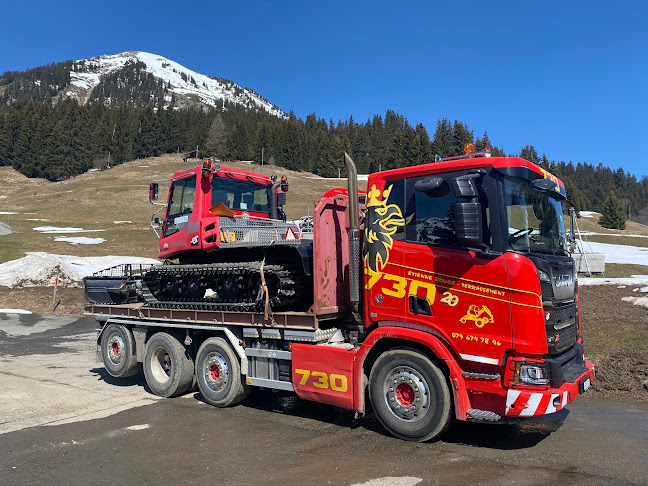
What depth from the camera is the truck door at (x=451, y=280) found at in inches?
202

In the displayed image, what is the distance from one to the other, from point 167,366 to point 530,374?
6315 millimetres

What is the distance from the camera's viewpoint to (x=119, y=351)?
955cm

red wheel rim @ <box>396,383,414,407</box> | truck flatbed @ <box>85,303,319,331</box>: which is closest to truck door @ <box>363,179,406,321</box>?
red wheel rim @ <box>396,383,414,407</box>

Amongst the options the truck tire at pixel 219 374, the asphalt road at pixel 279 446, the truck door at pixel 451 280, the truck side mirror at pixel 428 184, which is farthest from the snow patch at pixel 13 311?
the truck side mirror at pixel 428 184

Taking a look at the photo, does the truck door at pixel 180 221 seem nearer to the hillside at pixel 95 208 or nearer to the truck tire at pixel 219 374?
the truck tire at pixel 219 374

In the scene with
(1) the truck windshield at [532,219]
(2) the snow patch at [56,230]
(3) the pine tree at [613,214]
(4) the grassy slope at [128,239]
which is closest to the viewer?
(1) the truck windshield at [532,219]

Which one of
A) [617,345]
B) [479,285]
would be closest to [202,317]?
[479,285]

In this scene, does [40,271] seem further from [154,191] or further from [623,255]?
[623,255]

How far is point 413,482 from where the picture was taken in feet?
15.2

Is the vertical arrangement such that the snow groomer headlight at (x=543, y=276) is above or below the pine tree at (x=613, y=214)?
below

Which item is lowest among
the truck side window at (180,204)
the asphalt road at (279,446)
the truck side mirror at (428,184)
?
the asphalt road at (279,446)

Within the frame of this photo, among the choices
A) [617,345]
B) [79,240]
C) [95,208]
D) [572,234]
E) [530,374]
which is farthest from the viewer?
[95,208]

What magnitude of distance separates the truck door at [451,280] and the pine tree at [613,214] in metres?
79.5

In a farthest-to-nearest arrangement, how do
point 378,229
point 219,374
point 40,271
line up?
point 40,271
point 219,374
point 378,229
